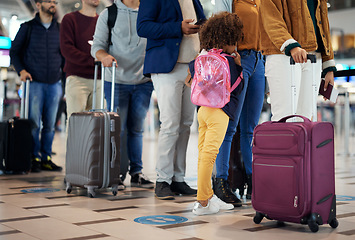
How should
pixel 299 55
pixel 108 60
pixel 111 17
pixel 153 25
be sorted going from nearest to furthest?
pixel 299 55, pixel 153 25, pixel 108 60, pixel 111 17

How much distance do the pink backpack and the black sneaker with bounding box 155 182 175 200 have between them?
80cm

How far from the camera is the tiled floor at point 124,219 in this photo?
82.4 inches

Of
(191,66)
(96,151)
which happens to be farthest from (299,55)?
(96,151)

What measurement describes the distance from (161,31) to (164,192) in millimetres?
1060

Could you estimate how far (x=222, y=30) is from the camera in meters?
2.68

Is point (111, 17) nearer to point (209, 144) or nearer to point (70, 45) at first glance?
point (70, 45)

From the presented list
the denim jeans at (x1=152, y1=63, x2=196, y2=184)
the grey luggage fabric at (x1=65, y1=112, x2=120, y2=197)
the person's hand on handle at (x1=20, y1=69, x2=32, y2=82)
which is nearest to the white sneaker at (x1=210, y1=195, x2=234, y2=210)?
the denim jeans at (x1=152, y1=63, x2=196, y2=184)

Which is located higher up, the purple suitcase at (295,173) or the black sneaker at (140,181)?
the purple suitcase at (295,173)

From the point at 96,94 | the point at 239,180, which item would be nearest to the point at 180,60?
the point at 239,180

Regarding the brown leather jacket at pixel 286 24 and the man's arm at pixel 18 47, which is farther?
the man's arm at pixel 18 47

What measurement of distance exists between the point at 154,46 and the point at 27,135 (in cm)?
209

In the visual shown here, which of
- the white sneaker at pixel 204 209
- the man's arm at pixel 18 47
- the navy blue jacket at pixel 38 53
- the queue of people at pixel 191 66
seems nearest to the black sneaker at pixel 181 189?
the queue of people at pixel 191 66

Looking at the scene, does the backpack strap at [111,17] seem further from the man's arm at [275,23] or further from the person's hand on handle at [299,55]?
the person's hand on handle at [299,55]

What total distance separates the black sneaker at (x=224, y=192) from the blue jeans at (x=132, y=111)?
1134 mm
